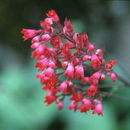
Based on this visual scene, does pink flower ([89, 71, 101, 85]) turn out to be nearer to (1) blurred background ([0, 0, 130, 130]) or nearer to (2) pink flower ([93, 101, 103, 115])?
(2) pink flower ([93, 101, 103, 115])

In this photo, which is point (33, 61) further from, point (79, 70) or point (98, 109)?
point (79, 70)

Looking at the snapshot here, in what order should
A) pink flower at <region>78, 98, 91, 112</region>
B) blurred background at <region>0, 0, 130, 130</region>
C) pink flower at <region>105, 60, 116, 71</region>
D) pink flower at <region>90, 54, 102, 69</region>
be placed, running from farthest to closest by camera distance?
blurred background at <region>0, 0, 130, 130</region>, pink flower at <region>78, 98, 91, 112</region>, pink flower at <region>105, 60, 116, 71</region>, pink flower at <region>90, 54, 102, 69</region>

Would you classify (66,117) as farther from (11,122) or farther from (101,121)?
(11,122)

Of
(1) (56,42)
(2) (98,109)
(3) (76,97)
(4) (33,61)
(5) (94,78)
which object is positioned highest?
(4) (33,61)

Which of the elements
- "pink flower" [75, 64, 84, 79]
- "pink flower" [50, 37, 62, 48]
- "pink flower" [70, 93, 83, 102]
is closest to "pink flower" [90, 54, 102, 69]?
"pink flower" [75, 64, 84, 79]

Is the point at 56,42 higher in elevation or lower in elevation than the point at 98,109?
higher

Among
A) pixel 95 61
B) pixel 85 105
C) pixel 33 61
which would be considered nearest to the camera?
pixel 95 61

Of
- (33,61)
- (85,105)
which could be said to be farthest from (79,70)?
(33,61)

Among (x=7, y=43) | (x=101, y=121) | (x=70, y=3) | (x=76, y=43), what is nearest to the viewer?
(x=76, y=43)

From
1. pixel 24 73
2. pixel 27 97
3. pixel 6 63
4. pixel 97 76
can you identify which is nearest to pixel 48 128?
pixel 27 97
